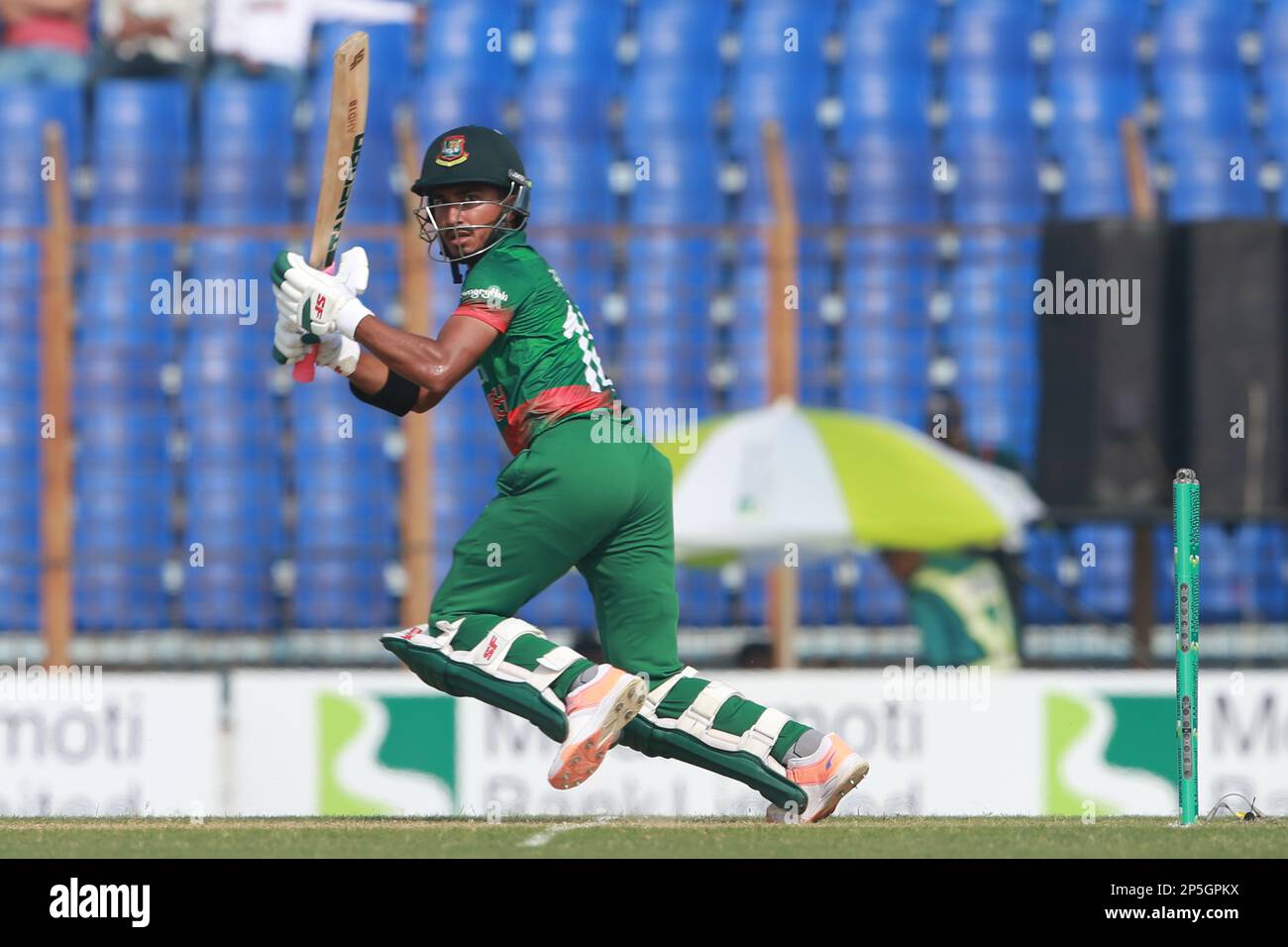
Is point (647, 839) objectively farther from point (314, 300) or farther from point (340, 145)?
point (340, 145)

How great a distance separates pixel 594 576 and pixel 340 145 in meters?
1.49

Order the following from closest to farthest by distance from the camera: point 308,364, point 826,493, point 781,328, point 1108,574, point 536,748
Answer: point 308,364, point 536,748, point 781,328, point 826,493, point 1108,574

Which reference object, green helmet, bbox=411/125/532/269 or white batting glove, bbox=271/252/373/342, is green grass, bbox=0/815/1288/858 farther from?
green helmet, bbox=411/125/532/269

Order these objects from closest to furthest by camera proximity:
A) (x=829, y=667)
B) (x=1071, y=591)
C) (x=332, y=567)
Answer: (x=829, y=667) < (x=332, y=567) < (x=1071, y=591)

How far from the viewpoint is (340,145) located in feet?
21.5

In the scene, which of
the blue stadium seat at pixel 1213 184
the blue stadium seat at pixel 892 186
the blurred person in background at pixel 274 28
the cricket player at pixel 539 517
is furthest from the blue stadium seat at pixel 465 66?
the cricket player at pixel 539 517

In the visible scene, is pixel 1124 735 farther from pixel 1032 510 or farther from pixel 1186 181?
pixel 1186 181

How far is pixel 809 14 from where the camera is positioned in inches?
662

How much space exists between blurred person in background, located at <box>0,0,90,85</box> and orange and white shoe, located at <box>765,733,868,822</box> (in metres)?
11.8

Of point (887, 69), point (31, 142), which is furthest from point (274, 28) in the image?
point (887, 69)

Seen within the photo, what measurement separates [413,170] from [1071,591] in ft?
18.4

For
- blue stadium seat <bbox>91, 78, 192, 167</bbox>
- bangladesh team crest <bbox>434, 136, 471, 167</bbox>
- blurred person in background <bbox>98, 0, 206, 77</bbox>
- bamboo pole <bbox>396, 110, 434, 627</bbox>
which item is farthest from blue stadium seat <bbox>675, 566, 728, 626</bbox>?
bangladesh team crest <bbox>434, 136, 471, 167</bbox>

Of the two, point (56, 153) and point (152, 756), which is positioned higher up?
point (56, 153)

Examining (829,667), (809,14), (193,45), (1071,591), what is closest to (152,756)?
(829,667)
